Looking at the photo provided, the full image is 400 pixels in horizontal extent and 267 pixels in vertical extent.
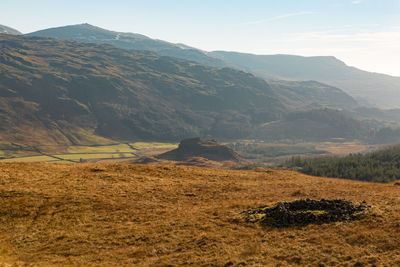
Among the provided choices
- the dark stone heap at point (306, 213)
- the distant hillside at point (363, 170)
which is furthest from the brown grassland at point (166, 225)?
the distant hillside at point (363, 170)

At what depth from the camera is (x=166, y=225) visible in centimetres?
3775

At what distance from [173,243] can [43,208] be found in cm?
1939

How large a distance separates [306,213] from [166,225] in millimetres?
16205

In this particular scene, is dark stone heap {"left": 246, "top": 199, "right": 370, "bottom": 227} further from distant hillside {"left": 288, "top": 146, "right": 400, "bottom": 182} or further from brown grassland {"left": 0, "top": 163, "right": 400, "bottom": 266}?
distant hillside {"left": 288, "top": 146, "right": 400, "bottom": 182}

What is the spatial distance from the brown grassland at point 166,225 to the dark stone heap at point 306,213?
1.39 metres

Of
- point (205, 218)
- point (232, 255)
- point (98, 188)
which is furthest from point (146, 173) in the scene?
point (232, 255)

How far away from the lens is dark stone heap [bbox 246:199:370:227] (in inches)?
1427

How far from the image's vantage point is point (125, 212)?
138ft

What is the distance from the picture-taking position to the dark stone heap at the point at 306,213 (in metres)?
36.2

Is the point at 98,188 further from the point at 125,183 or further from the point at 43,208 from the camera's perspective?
the point at 43,208

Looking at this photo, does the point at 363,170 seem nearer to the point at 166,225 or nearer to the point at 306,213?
the point at 306,213

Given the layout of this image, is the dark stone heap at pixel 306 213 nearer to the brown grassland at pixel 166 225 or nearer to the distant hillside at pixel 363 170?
the brown grassland at pixel 166 225

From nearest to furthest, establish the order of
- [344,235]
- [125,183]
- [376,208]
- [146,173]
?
[344,235] < [376,208] < [125,183] < [146,173]

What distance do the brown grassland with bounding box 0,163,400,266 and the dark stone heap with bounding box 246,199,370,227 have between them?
54.8 inches
